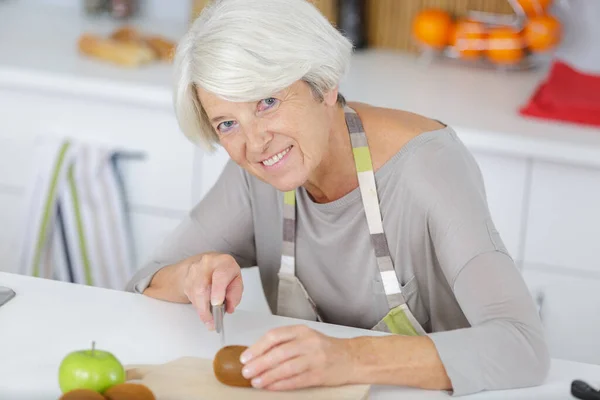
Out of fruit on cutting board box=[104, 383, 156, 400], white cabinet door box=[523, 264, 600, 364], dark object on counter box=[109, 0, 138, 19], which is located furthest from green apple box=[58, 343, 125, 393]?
dark object on counter box=[109, 0, 138, 19]

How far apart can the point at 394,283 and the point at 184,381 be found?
49 cm

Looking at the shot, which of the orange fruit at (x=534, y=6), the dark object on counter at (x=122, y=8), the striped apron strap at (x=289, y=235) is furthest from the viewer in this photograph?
the dark object on counter at (x=122, y=8)

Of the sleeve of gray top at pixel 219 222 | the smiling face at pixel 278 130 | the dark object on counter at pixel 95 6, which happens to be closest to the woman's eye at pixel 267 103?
the smiling face at pixel 278 130

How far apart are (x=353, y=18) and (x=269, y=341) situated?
5.70 ft

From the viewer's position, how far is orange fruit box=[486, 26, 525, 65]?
273cm

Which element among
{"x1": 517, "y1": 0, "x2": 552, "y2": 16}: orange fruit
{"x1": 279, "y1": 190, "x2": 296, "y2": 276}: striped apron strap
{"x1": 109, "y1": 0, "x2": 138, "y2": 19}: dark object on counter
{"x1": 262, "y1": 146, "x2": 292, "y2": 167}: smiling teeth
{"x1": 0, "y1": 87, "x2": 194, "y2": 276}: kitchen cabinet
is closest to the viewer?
{"x1": 262, "y1": 146, "x2": 292, "y2": 167}: smiling teeth

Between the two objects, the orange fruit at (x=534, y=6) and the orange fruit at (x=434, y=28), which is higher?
the orange fruit at (x=534, y=6)

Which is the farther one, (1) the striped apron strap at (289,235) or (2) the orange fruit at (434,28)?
(2) the orange fruit at (434,28)

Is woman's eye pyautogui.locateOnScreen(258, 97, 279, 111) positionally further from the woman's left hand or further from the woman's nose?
the woman's left hand

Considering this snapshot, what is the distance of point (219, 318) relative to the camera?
1.49 metres

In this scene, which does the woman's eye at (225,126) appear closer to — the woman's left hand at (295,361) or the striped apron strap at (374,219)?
the striped apron strap at (374,219)

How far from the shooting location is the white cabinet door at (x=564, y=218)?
232 cm

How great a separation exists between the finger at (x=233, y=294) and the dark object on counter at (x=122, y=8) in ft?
5.72

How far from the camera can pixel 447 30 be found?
9.19 ft
